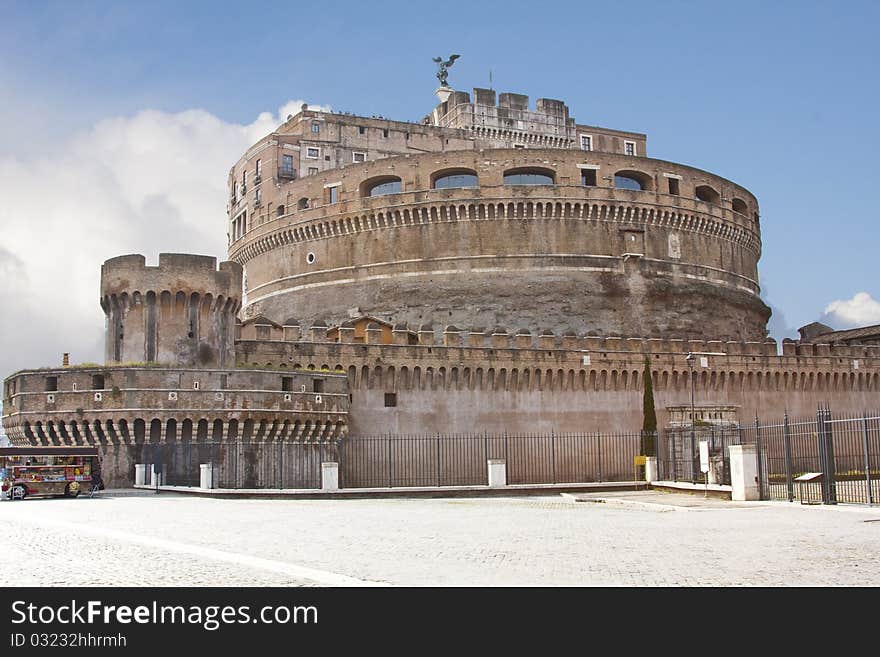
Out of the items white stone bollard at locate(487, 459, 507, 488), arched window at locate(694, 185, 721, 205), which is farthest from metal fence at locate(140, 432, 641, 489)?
arched window at locate(694, 185, 721, 205)

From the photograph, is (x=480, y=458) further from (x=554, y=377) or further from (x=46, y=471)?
(x=46, y=471)

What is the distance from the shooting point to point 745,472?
70.3ft

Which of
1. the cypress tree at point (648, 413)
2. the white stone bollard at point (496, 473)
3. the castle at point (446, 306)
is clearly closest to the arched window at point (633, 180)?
the castle at point (446, 306)

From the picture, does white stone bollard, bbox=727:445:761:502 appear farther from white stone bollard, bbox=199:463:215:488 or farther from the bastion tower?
the bastion tower

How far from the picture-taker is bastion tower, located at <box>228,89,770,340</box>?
151 feet

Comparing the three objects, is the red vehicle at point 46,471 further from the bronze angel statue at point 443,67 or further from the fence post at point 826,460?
the bronze angel statue at point 443,67

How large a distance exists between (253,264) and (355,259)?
8183mm

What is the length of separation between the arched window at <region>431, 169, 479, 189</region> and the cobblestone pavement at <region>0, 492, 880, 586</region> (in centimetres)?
2957

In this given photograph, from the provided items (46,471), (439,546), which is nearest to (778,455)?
(46,471)

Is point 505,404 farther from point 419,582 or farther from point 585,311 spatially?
point 419,582

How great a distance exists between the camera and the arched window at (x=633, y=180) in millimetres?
48594

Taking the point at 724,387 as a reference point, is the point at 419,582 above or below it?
below

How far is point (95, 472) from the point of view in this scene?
2408 centimetres

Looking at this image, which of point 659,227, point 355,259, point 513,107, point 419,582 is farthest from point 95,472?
point 513,107
